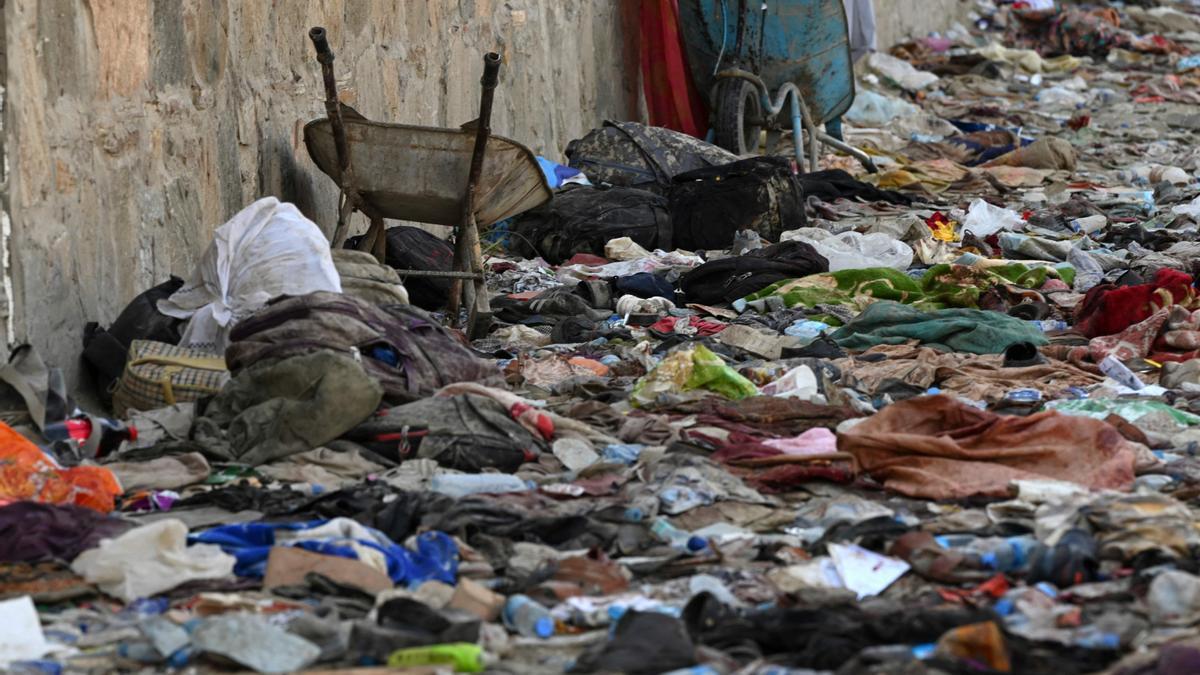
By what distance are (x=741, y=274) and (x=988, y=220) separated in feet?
7.17

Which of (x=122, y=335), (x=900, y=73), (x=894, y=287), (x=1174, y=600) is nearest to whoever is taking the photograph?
(x=1174, y=600)

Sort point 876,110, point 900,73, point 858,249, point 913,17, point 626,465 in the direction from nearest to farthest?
point 626,465 < point 858,249 < point 876,110 < point 900,73 < point 913,17

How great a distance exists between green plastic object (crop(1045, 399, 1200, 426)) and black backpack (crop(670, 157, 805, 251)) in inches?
135

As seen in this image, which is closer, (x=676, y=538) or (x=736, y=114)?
(x=676, y=538)

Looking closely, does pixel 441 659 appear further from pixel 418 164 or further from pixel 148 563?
pixel 418 164

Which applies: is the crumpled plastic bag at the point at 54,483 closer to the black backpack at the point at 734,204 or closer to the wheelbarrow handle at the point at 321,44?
the wheelbarrow handle at the point at 321,44

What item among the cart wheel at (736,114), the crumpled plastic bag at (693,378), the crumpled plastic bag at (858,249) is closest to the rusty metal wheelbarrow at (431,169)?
the crumpled plastic bag at (693,378)

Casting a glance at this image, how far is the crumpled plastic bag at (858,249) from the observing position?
27.1ft

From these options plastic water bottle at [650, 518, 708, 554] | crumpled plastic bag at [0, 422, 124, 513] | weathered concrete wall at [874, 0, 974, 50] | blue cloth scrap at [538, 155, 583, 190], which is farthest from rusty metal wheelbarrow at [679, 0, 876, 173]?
crumpled plastic bag at [0, 422, 124, 513]

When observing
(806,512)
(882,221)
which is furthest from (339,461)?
(882,221)

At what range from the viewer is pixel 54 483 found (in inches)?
178

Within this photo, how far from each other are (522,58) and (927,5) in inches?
372

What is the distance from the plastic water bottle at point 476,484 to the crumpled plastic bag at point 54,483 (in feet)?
2.63

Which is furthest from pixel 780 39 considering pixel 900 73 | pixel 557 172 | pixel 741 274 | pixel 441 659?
pixel 441 659
